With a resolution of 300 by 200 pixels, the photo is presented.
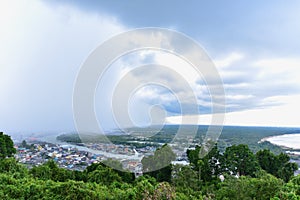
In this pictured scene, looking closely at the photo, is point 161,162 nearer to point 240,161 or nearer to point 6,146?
point 240,161

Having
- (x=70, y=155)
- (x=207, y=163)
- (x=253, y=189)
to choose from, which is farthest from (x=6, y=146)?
(x=253, y=189)

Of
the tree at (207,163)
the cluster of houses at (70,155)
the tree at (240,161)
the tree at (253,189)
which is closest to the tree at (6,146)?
the cluster of houses at (70,155)

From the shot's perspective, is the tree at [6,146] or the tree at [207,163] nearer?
the tree at [6,146]

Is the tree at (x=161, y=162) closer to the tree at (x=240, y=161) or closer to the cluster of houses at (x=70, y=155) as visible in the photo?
the cluster of houses at (x=70, y=155)

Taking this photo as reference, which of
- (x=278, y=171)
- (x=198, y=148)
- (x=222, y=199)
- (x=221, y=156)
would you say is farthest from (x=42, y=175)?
(x=278, y=171)

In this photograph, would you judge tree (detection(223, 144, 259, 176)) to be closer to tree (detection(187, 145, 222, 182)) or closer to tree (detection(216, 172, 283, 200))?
tree (detection(187, 145, 222, 182))

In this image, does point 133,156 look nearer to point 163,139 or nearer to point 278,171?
point 163,139

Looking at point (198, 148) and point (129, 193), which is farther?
point (198, 148)
